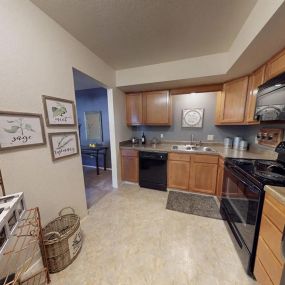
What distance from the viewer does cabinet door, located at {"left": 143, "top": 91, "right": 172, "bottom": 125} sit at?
9.56 feet

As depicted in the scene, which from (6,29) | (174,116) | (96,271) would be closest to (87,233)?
(96,271)

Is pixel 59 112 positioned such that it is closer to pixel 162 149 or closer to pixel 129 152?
pixel 129 152

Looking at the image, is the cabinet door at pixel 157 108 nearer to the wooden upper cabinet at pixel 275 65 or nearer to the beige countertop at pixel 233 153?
the beige countertop at pixel 233 153

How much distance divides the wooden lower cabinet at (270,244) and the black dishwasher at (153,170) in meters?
1.71

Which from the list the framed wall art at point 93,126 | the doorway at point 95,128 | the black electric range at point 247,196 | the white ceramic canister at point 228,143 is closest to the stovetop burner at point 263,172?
the black electric range at point 247,196

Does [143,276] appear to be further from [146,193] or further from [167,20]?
[167,20]

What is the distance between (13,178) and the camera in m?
1.17

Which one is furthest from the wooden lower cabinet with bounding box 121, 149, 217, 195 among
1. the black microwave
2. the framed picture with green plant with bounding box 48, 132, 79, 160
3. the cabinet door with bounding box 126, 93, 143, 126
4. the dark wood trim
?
the framed picture with green plant with bounding box 48, 132, 79, 160

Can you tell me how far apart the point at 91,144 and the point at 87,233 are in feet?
9.10

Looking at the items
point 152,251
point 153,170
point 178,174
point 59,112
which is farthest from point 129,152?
point 152,251

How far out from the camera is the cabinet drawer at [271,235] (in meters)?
0.93

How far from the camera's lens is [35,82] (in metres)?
1.30

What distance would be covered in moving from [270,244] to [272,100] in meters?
1.42

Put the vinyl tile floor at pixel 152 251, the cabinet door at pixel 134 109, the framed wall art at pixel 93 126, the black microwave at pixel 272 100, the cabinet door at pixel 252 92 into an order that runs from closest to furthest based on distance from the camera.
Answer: the vinyl tile floor at pixel 152 251, the black microwave at pixel 272 100, the cabinet door at pixel 252 92, the cabinet door at pixel 134 109, the framed wall art at pixel 93 126
